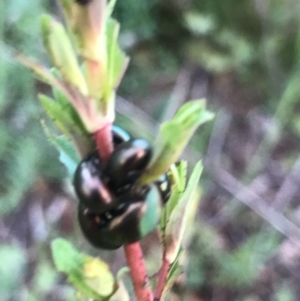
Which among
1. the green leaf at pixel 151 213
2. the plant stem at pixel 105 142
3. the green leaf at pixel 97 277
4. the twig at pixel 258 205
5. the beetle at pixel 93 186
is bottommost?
the twig at pixel 258 205

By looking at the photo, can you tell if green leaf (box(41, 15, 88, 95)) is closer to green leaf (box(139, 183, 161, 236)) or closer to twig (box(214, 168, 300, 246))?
green leaf (box(139, 183, 161, 236))

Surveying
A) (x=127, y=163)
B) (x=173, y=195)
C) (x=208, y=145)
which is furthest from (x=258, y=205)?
(x=127, y=163)

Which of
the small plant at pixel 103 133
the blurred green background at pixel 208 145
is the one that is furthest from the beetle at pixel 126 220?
the blurred green background at pixel 208 145

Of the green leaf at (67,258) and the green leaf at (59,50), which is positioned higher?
the green leaf at (59,50)

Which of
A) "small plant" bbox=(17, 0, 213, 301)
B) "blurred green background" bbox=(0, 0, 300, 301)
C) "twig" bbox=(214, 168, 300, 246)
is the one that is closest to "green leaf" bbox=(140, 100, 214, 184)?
"small plant" bbox=(17, 0, 213, 301)

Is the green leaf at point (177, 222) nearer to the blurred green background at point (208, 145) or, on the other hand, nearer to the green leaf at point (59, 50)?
the green leaf at point (59, 50)

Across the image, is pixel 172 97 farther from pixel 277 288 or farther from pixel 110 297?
pixel 110 297
